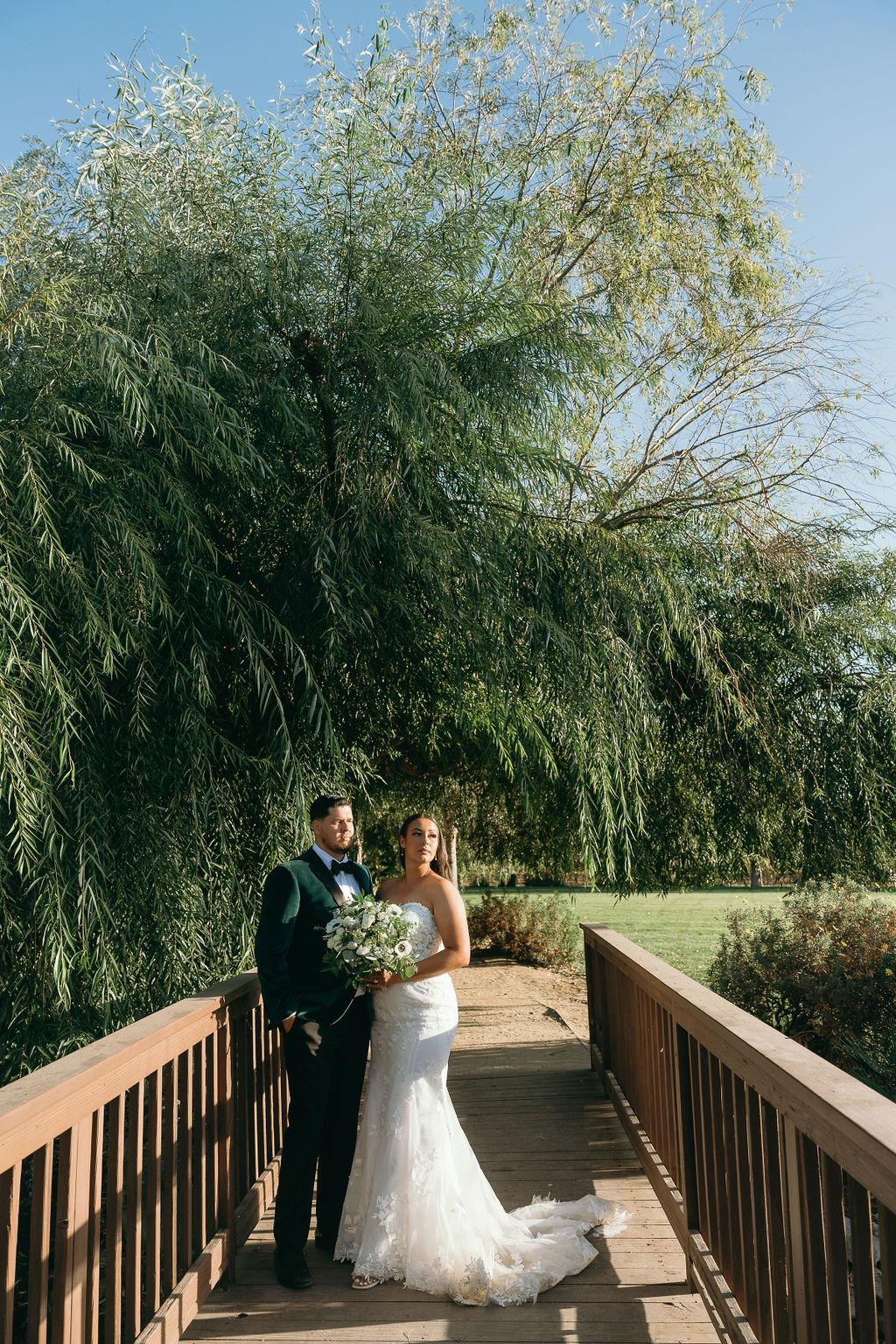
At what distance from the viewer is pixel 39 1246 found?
1.82m

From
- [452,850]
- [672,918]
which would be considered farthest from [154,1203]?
[672,918]

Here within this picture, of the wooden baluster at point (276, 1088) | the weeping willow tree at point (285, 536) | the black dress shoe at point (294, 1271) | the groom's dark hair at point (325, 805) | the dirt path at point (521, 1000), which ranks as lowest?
the dirt path at point (521, 1000)

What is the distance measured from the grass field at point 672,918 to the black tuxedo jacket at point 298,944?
10.2 meters

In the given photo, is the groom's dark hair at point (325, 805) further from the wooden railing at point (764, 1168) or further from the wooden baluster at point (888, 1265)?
the wooden baluster at point (888, 1265)

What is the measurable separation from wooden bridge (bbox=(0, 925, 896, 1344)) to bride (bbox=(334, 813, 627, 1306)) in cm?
8

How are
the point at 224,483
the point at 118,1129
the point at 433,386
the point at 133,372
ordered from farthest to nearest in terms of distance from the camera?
the point at 433,386, the point at 224,483, the point at 133,372, the point at 118,1129

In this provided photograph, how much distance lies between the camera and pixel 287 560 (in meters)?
3.89

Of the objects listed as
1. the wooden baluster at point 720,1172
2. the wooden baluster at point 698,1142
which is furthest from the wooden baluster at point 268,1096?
the wooden baluster at point 720,1172

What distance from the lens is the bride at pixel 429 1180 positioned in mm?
2949

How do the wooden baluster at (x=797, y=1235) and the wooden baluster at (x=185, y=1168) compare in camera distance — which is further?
the wooden baluster at (x=185, y=1168)

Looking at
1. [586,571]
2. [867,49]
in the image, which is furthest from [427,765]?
[867,49]

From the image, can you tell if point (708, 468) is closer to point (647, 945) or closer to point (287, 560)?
point (287, 560)

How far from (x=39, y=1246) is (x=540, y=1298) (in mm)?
1680

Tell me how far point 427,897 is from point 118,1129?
1382mm
